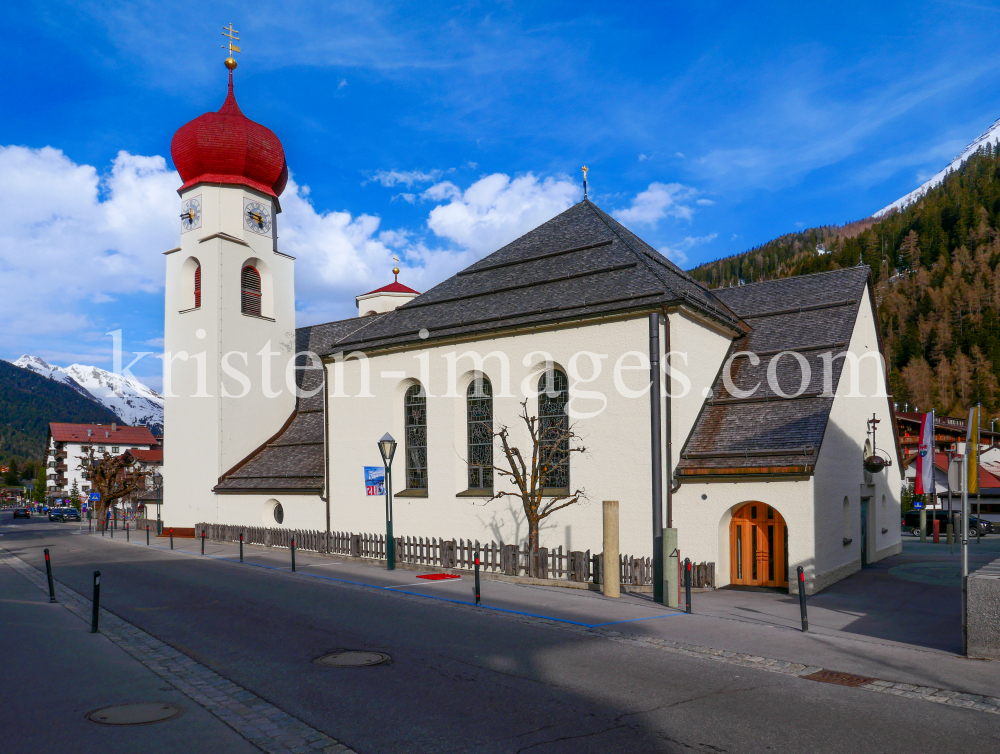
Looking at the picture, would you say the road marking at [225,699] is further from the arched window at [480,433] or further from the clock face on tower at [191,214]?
the clock face on tower at [191,214]

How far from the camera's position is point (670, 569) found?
14258 millimetres

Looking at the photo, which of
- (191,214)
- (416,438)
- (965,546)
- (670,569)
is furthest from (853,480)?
(191,214)

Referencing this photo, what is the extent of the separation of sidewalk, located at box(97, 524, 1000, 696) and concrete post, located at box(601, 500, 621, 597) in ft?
0.91

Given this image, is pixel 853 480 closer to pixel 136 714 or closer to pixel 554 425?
pixel 554 425

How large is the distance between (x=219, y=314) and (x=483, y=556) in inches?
695

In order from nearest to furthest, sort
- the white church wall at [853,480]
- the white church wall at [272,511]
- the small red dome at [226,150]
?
the white church wall at [853,480], the white church wall at [272,511], the small red dome at [226,150]

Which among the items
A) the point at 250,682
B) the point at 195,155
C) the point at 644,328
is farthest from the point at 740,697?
the point at 195,155

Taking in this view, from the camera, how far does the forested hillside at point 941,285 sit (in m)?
108

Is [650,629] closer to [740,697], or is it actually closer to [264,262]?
[740,697]

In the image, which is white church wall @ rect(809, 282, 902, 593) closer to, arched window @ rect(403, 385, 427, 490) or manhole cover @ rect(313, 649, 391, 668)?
manhole cover @ rect(313, 649, 391, 668)

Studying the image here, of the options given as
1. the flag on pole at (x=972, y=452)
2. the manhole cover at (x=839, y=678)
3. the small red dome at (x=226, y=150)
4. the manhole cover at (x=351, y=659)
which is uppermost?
the small red dome at (x=226, y=150)

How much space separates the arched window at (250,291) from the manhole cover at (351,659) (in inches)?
998

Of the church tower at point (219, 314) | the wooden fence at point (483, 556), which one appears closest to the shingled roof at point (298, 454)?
the church tower at point (219, 314)

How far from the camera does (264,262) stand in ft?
111
